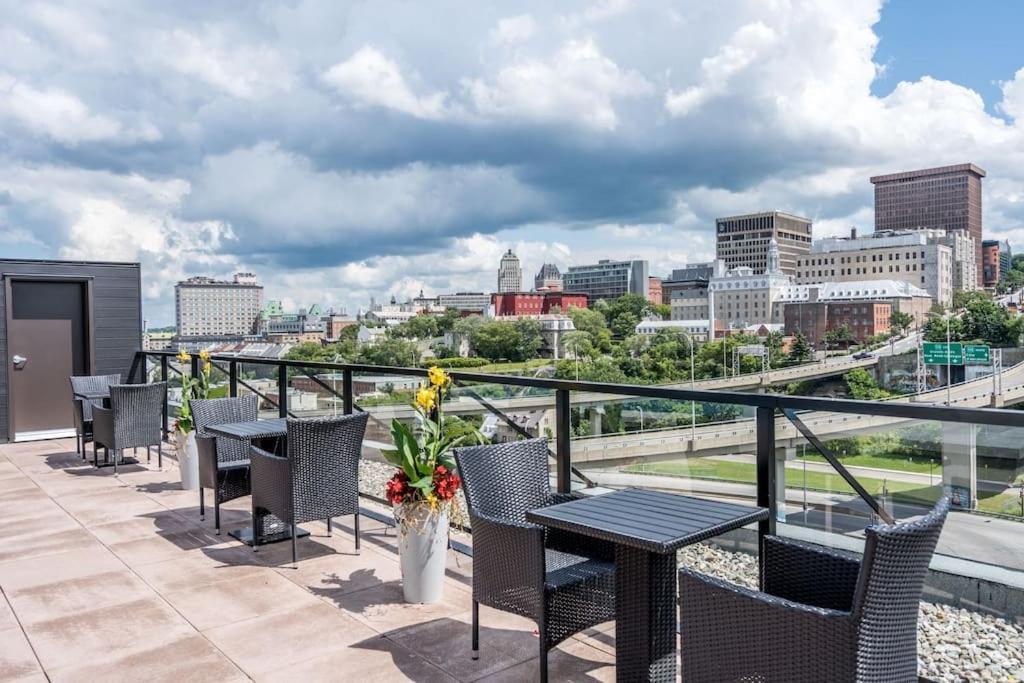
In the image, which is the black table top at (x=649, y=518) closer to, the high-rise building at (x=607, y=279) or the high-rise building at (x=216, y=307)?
the high-rise building at (x=216, y=307)

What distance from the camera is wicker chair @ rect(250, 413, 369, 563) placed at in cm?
423

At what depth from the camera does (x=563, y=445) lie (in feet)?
13.0

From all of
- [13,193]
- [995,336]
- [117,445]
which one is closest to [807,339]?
[995,336]

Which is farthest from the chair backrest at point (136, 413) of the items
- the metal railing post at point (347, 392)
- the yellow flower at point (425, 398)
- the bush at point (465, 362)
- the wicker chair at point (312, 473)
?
the bush at point (465, 362)

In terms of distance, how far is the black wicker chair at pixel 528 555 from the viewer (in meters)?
2.71

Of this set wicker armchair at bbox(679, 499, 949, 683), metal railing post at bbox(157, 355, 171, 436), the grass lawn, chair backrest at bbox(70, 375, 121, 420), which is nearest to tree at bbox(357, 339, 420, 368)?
metal railing post at bbox(157, 355, 171, 436)

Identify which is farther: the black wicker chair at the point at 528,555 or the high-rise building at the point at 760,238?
the high-rise building at the point at 760,238

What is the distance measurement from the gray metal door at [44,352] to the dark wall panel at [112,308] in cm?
20

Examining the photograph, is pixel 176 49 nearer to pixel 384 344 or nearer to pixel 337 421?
pixel 337 421

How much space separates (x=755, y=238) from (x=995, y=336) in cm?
7080

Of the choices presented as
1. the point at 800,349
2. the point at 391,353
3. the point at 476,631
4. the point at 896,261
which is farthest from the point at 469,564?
the point at 896,261

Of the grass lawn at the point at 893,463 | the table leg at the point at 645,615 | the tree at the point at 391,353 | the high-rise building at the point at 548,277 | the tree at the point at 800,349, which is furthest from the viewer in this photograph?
the high-rise building at the point at 548,277

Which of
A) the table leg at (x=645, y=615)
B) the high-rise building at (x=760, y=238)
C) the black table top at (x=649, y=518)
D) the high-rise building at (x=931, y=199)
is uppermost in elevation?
the high-rise building at (x=931, y=199)

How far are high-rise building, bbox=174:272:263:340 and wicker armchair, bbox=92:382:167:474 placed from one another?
91567 millimetres
